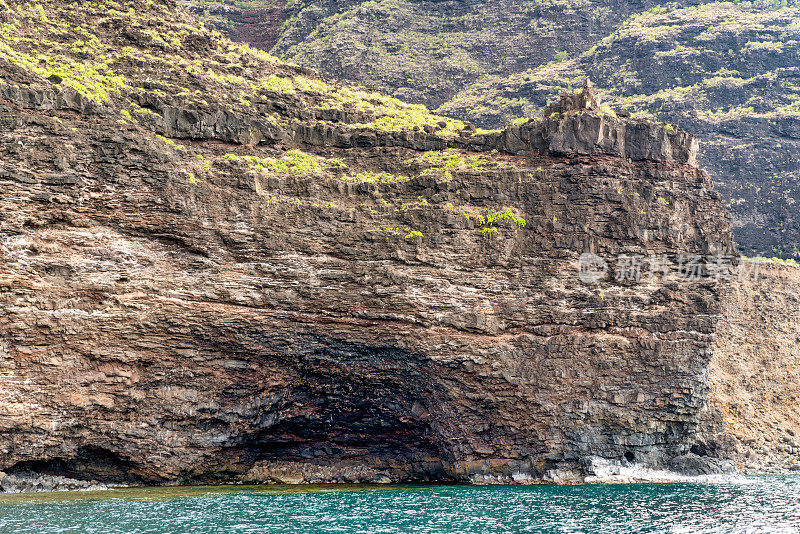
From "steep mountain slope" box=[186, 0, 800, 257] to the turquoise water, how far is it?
1601 inches

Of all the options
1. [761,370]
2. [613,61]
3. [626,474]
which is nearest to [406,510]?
[626,474]

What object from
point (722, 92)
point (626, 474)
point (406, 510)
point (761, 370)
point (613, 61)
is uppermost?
point (613, 61)

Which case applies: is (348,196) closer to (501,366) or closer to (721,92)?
(501,366)

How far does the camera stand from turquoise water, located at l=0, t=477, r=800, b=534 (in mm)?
24859

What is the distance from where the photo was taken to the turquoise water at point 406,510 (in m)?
24.9

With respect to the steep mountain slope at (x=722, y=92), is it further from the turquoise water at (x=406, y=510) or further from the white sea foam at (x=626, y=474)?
the turquoise water at (x=406, y=510)

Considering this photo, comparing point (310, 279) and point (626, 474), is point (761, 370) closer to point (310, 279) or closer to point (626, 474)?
point (626, 474)

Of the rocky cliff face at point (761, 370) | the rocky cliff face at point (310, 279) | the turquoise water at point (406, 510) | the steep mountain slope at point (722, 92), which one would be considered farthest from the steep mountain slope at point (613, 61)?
the turquoise water at point (406, 510)

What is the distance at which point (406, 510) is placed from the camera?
93.2ft

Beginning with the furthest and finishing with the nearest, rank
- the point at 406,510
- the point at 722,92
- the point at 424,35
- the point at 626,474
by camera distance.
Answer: the point at 424,35
the point at 722,92
the point at 626,474
the point at 406,510

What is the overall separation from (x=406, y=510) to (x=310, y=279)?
12434mm

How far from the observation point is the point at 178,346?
34.2 metres

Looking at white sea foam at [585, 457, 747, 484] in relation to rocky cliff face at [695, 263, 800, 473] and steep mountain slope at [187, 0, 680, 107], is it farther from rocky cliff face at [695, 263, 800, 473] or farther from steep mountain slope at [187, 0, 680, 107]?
steep mountain slope at [187, 0, 680, 107]

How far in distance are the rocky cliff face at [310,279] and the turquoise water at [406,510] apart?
9.85 ft
